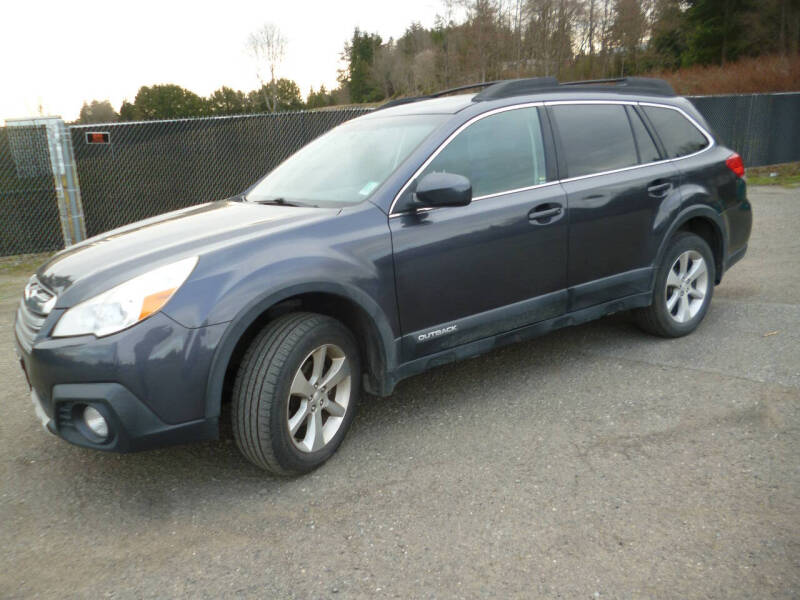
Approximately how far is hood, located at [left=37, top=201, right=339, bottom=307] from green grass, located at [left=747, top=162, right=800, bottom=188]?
14264 millimetres

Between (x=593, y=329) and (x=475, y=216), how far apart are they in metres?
2.06

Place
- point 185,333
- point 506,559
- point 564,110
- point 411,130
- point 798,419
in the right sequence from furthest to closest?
point 564,110 → point 411,130 → point 798,419 → point 185,333 → point 506,559

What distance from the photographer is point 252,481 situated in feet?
10.6

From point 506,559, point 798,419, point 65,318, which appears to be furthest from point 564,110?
point 65,318

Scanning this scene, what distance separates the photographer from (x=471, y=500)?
296 cm

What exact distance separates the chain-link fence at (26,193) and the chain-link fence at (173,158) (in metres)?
0.51

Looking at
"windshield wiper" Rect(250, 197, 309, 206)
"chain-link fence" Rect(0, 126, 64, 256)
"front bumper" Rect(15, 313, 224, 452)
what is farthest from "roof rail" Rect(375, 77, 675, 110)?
"chain-link fence" Rect(0, 126, 64, 256)

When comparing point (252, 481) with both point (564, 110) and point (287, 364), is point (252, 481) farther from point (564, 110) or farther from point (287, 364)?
point (564, 110)

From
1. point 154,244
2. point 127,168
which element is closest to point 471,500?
point 154,244

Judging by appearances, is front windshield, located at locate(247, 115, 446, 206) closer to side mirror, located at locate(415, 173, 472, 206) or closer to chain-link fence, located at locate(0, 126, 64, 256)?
side mirror, located at locate(415, 173, 472, 206)

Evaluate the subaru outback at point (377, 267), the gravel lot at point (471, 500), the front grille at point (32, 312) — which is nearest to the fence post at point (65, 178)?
the gravel lot at point (471, 500)

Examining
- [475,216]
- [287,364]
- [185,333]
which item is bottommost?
[287,364]

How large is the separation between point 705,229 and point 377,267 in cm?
292

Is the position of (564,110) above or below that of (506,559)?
above
